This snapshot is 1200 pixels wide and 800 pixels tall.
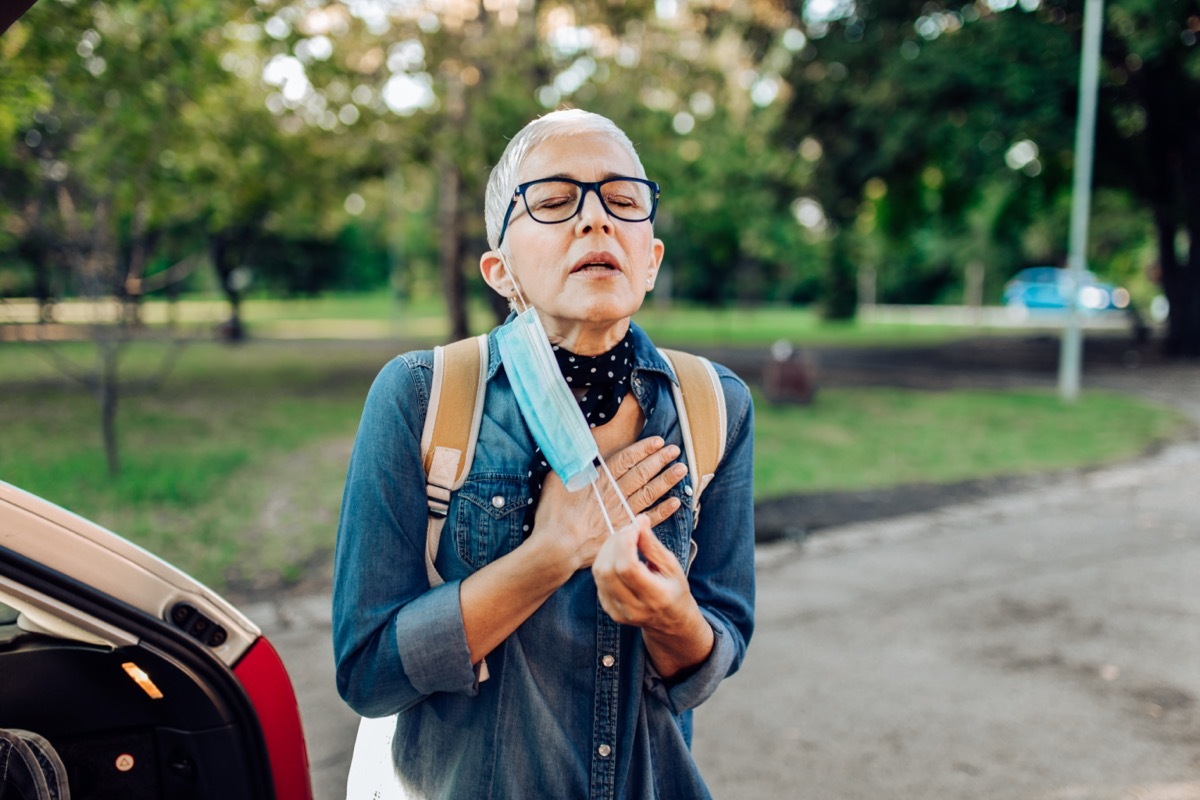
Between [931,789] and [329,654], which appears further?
[329,654]

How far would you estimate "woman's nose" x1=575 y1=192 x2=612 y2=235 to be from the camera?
4.87ft

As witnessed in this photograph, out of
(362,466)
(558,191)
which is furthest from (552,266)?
(362,466)

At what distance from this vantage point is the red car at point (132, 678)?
1.50 meters

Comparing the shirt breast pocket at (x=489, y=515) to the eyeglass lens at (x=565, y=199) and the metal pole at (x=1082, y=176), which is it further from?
the metal pole at (x=1082, y=176)

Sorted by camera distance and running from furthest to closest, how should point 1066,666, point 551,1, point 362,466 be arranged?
point 551,1, point 1066,666, point 362,466

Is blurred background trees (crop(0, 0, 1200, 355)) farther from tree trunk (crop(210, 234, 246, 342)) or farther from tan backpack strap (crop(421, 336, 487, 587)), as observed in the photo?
tan backpack strap (crop(421, 336, 487, 587))

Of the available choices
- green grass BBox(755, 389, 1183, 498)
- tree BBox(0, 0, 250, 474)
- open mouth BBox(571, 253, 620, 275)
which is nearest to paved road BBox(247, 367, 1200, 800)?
green grass BBox(755, 389, 1183, 498)

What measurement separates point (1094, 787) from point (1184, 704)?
1011 millimetres

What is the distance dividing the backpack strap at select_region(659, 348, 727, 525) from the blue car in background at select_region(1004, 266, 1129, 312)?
48.6m

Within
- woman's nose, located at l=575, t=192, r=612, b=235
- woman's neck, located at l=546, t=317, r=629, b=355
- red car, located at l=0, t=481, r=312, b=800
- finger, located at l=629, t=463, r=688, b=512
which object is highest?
woman's nose, located at l=575, t=192, r=612, b=235

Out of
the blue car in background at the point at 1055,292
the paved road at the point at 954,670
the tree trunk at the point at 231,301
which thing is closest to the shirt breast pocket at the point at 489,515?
the paved road at the point at 954,670

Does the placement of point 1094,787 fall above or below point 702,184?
below

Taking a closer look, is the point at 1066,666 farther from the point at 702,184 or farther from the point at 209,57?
the point at 702,184

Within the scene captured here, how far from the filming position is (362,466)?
1469mm
